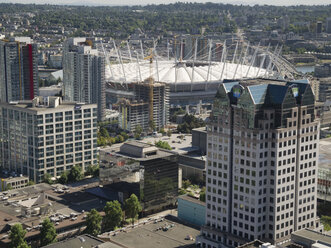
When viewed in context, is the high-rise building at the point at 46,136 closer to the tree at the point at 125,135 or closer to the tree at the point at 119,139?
the tree at the point at 119,139

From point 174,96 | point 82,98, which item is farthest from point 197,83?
point 82,98

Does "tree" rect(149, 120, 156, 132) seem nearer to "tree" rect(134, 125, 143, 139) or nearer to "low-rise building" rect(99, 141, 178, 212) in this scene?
"tree" rect(134, 125, 143, 139)

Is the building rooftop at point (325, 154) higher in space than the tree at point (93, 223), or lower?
higher

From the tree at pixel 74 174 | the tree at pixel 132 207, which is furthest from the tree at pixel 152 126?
the tree at pixel 132 207

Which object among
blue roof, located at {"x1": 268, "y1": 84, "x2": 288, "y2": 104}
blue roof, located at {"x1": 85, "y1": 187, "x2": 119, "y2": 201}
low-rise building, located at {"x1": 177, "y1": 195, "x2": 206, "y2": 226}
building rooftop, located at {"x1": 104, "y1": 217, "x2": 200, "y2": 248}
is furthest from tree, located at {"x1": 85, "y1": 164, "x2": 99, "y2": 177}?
blue roof, located at {"x1": 268, "y1": 84, "x2": 288, "y2": 104}

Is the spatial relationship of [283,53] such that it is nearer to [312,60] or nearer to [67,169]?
[312,60]

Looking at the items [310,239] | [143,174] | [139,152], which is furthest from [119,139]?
[310,239]
